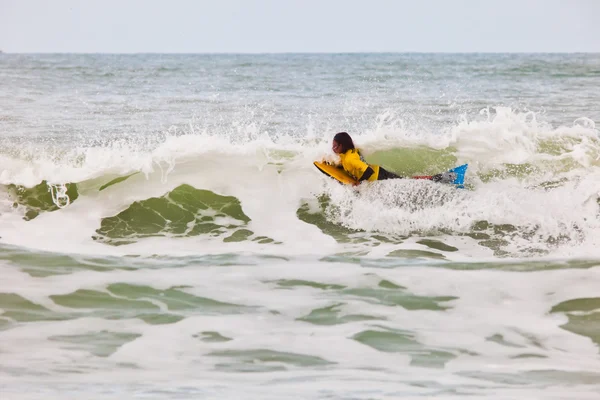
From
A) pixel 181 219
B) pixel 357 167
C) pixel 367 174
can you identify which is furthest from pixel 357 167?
Result: pixel 181 219

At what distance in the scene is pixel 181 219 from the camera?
355 inches

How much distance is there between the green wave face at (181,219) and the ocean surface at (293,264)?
0.03 metres

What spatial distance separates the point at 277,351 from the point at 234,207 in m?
4.65

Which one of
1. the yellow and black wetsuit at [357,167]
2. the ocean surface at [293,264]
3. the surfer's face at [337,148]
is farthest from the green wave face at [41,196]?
the yellow and black wetsuit at [357,167]

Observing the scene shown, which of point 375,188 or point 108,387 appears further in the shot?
point 375,188

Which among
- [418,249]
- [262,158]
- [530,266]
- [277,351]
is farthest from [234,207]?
[277,351]

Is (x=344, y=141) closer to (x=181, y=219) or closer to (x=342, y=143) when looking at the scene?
(x=342, y=143)

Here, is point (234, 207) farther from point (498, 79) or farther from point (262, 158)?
point (498, 79)

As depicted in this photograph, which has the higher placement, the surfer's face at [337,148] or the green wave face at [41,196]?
the surfer's face at [337,148]

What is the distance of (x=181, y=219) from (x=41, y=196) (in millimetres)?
→ 1997

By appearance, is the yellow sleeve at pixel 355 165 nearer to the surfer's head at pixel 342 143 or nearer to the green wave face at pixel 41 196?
the surfer's head at pixel 342 143

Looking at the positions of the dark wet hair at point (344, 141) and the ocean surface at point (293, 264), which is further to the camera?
the dark wet hair at point (344, 141)

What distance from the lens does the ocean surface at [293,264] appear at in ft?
14.8

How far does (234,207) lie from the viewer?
368 inches
